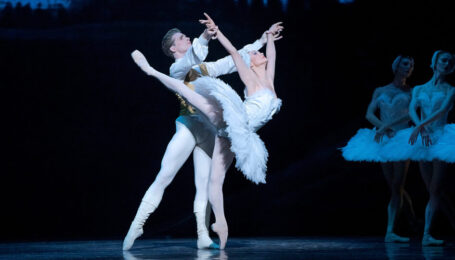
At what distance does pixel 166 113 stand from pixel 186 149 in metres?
1.97

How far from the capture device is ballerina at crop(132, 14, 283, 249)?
3.24 m

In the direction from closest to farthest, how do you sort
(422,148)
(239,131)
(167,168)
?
(239,131) → (167,168) → (422,148)

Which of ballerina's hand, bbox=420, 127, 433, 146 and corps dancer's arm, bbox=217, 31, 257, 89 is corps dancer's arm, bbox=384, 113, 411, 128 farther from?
corps dancer's arm, bbox=217, 31, 257, 89

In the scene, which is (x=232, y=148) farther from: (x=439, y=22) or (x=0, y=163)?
(x=439, y=22)

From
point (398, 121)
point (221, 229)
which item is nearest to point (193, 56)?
point (221, 229)

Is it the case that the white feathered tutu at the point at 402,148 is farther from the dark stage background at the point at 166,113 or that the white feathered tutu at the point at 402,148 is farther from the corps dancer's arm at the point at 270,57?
the corps dancer's arm at the point at 270,57

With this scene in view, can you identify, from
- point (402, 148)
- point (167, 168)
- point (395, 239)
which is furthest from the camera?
point (395, 239)

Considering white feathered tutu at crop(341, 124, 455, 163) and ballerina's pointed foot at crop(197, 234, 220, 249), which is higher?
white feathered tutu at crop(341, 124, 455, 163)

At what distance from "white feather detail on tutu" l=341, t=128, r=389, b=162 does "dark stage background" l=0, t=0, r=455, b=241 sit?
933mm

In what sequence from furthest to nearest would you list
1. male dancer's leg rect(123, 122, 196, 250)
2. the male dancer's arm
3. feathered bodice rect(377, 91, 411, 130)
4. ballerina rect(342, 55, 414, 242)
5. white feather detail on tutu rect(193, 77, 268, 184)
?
feathered bodice rect(377, 91, 411, 130) → ballerina rect(342, 55, 414, 242) → male dancer's leg rect(123, 122, 196, 250) → the male dancer's arm → white feather detail on tutu rect(193, 77, 268, 184)

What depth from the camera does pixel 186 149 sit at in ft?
12.0

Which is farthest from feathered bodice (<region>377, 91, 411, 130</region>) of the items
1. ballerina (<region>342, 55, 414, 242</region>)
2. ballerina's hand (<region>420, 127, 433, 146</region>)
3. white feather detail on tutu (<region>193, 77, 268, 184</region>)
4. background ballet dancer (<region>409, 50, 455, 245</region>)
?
white feather detail on tutu (<region>193, 77, 268, 184</region>)

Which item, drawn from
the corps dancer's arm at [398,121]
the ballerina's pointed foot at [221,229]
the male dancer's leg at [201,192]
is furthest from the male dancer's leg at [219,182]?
the corps dancer's arm at [398,121]

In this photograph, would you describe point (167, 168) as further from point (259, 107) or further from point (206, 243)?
point (259, 107)
